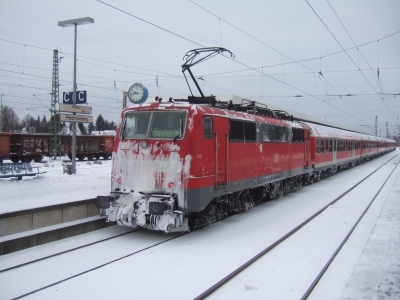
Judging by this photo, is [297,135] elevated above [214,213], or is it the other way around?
[297,135]

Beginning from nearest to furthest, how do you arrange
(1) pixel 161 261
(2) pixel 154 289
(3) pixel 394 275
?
(2) pixel 154 289 < (3) pixel 394 275 < (1) pixel 161 261

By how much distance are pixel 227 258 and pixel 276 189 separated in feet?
23.7

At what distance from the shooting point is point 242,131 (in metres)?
10.7

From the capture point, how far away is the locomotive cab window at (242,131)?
1011 centimetres

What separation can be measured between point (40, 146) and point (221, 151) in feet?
98.3

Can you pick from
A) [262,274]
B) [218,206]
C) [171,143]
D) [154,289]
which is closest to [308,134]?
[218,206]

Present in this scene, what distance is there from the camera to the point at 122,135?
9.45 m

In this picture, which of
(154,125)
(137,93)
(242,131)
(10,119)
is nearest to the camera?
(154,125)

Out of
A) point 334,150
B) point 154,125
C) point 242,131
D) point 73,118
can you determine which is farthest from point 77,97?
point 334,150

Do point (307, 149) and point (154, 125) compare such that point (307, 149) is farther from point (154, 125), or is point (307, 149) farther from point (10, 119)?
point (10, 119)

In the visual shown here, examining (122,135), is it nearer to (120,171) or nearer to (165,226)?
(120,171)

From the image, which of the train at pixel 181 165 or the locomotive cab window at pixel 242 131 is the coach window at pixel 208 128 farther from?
the locomotive cab window at pixel 242 131

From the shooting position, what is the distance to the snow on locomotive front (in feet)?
27.2

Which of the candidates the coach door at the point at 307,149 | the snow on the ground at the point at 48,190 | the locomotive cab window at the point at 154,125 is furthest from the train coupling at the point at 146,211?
the coach door at the point at 307,149
